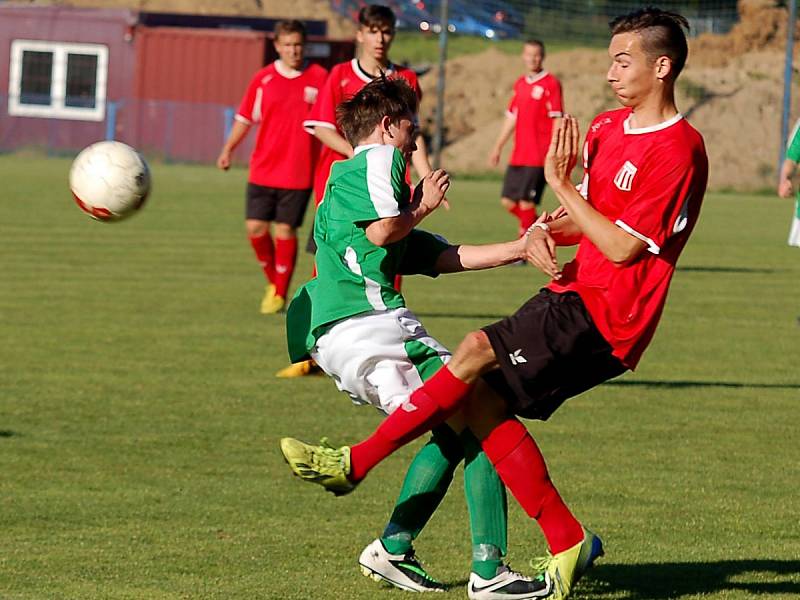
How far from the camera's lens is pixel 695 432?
8.48 metres

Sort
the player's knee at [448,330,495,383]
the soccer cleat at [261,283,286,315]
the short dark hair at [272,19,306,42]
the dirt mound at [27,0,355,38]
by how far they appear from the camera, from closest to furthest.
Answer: the player's knee at [448,330,495,383] < the short dark hair at [272,19,306,42] < the soccer cleat at [261,283,286,315] < the dirt mound at [27,0,355,38]

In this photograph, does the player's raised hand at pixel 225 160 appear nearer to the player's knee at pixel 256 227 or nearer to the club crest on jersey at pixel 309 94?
the player's knee at pixel 256 227

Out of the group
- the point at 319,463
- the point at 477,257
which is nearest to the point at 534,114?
the point at 477,257

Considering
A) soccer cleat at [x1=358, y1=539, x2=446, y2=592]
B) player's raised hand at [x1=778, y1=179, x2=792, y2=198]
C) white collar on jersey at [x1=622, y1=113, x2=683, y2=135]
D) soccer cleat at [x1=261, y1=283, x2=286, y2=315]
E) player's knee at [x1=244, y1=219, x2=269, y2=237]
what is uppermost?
white collar on jersey at [x1=622, y1=113, x2=683, y2=135]

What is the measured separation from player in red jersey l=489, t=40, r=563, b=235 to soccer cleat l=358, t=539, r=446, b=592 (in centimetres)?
1267

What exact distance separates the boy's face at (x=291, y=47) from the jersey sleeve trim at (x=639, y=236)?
7.43m

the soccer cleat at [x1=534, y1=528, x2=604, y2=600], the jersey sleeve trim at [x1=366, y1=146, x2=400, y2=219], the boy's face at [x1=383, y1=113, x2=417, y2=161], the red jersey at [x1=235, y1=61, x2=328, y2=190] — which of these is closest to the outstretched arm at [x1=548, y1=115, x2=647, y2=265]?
the jersey sleeve trim at [x1=366, y1=146, x2=400, y2=219]

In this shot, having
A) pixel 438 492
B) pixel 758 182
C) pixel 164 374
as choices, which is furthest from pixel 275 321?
pixel 758 182

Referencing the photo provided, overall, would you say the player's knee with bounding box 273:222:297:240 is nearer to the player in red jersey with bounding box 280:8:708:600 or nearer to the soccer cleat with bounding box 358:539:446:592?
the soccer cleat with bounding box 358:539:446:592

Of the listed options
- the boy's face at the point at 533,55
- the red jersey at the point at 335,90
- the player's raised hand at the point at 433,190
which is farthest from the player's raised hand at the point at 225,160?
the player's raised hand at the point at 433,190

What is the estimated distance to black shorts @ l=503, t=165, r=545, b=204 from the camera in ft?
59.2

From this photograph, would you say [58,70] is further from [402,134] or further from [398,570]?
[398,570]

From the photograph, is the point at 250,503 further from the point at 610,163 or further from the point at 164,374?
the point at 164,374

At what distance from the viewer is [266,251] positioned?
12641 mm
